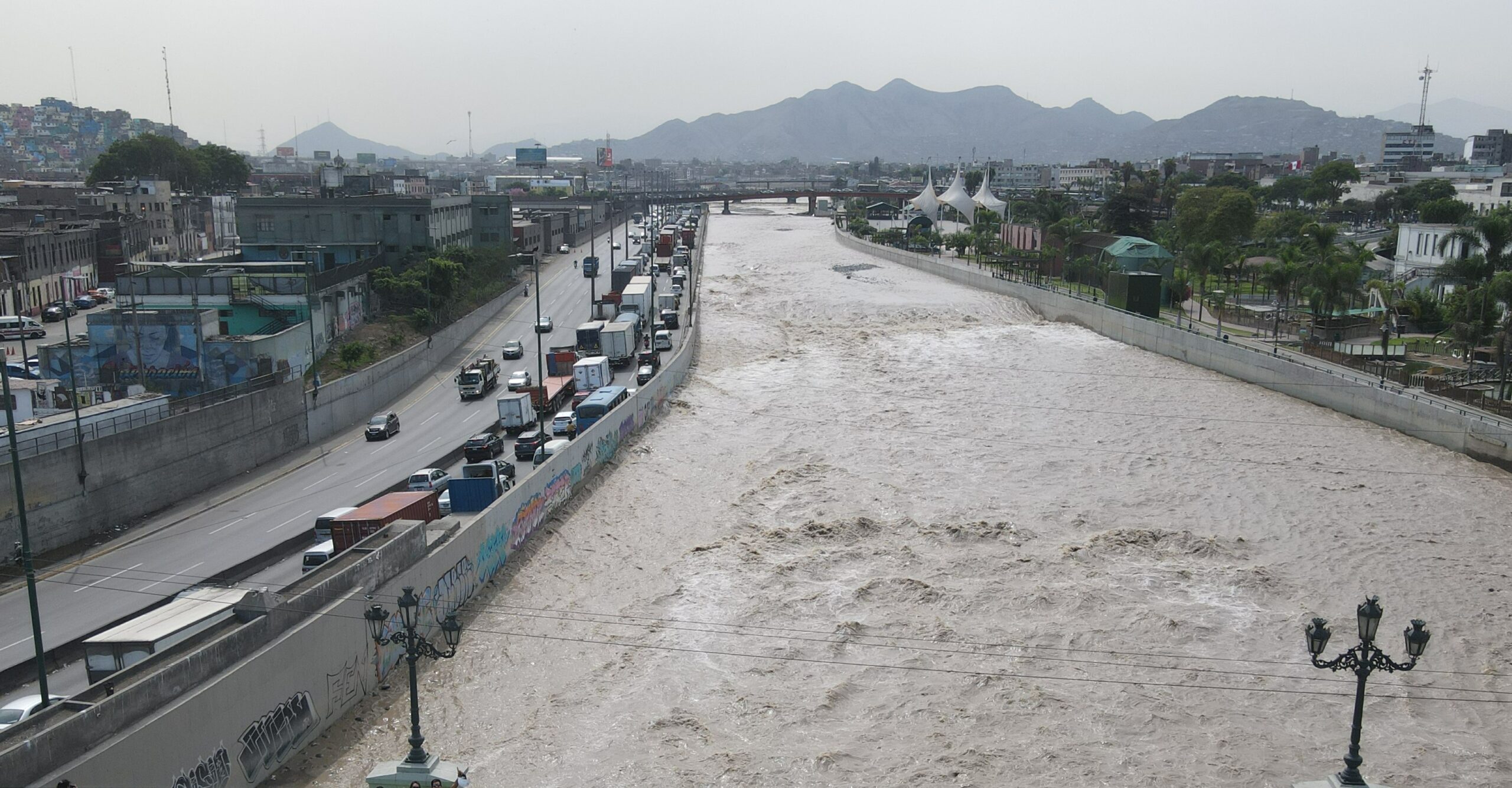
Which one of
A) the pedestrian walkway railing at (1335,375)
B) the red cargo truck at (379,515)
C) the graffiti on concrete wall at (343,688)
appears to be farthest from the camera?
the pedestrian walkway railing at (1335,375)

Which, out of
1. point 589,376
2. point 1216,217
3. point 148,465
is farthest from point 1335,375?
point 1216,217

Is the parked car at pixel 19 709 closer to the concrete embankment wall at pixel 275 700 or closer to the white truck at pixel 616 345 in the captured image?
the concrete embankment wall at pixel 275 700

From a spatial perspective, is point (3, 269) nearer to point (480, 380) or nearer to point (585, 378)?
point (480, 380)

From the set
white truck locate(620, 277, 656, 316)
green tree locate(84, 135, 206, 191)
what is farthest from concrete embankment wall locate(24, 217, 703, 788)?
green tree locate(84, 135, 206, 191)

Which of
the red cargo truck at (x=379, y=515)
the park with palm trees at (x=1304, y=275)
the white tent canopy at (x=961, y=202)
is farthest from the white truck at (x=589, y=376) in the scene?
the white tent canopy at (x=961, y=202)

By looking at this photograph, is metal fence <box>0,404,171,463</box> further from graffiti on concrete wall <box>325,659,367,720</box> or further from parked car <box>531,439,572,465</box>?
graffiti on concrete wall <box>325,659,367,720</box>
